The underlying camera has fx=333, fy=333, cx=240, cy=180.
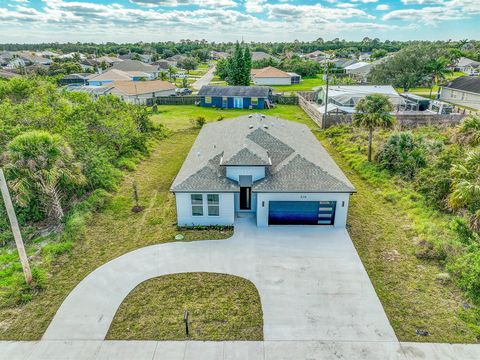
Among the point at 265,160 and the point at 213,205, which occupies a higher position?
the point at 265,160

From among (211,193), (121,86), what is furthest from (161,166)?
(121,86)

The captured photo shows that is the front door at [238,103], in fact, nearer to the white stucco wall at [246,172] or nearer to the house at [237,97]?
the house at [237,97]

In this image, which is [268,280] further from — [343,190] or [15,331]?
[15,331]

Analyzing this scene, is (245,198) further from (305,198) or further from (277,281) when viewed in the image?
(277,281)

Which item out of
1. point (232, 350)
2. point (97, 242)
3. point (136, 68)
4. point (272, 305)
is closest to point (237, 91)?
point (97, 242)

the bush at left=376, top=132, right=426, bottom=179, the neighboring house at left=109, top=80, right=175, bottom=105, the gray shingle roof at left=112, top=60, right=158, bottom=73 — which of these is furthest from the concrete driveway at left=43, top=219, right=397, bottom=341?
the gray shingle roof at left=112, top=60, right=158, bottom=73

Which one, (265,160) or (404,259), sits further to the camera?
(265,160)

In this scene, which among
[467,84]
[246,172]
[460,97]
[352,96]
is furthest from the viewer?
[460,97]
